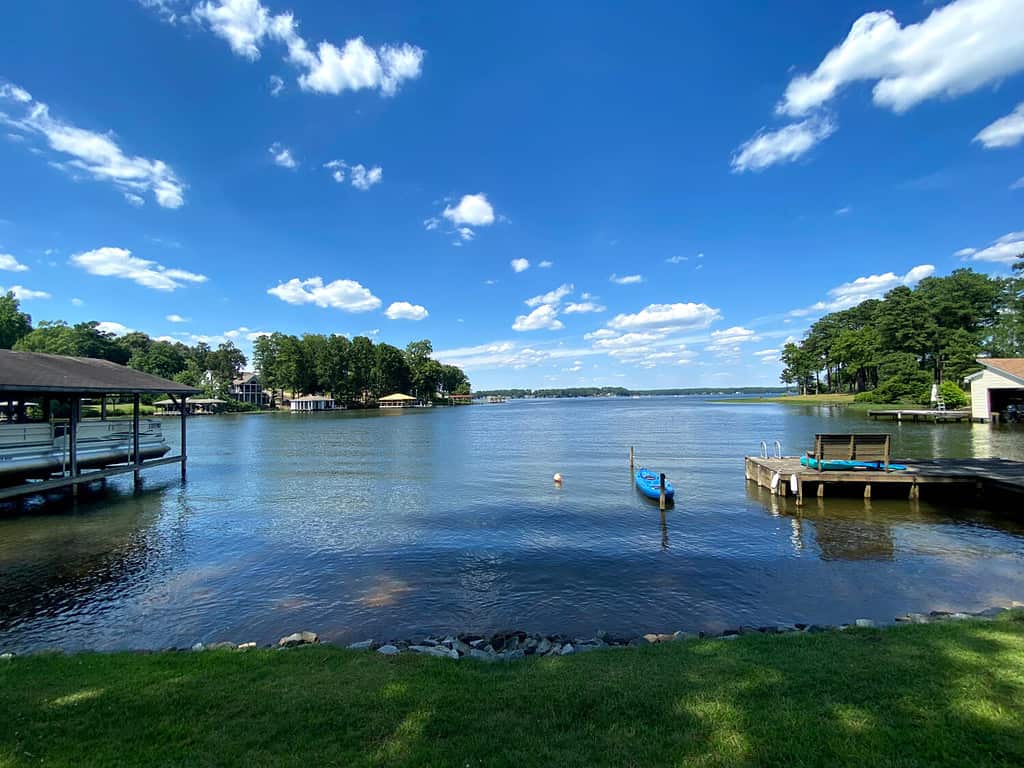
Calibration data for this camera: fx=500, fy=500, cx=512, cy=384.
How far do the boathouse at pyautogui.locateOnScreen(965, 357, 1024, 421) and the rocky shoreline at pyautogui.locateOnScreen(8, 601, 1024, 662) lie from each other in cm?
4836

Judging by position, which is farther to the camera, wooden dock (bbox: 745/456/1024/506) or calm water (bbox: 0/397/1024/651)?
wooden dock (bbox: 745/456/1024/506)

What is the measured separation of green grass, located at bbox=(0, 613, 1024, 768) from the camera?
11.8 feet

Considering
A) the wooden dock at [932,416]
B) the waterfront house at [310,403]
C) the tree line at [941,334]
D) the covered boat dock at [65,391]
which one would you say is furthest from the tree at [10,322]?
the tree line at [941,334]

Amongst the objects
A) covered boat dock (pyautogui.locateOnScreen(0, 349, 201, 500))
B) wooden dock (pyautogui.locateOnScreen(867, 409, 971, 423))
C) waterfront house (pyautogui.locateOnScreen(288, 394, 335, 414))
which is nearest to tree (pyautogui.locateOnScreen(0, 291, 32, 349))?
waterfront house (pyautogui.locateOnScreen(288, 394, 335, 414))

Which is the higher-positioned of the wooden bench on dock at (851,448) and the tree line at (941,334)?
the tree line at (941,334)

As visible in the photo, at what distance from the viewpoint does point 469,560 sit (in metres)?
11.6

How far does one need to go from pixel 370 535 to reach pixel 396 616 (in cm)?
575

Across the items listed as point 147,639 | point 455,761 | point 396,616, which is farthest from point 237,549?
point 455,761

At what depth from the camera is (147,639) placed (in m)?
7.87

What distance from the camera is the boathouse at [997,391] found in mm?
41688

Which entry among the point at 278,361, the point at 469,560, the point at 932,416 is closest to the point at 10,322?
the point at 278,361

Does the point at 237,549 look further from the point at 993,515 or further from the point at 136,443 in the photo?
the point at 993,515

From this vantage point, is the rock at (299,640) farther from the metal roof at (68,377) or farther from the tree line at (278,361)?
the tree line at (278,361)

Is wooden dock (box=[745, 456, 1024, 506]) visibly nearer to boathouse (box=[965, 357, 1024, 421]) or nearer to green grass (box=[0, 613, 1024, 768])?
green grass (box=[0, 613, 1024, 768])
